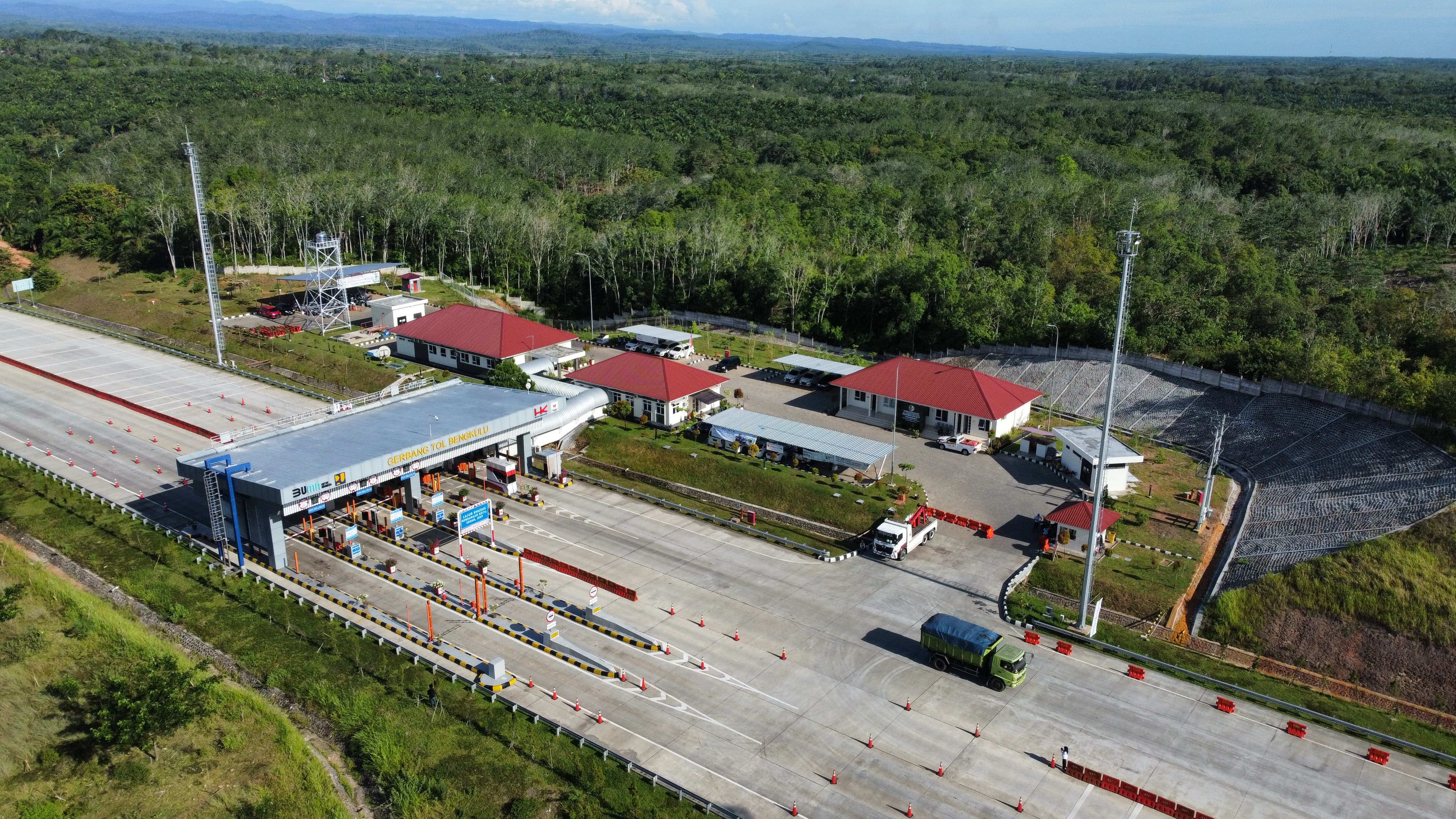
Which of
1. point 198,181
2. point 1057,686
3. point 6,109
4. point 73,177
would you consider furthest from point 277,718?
point 6,109

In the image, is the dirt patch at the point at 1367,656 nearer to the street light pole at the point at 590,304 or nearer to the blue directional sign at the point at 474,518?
the blue directional sign at the point at 474,518

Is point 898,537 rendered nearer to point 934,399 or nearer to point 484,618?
point 934,399

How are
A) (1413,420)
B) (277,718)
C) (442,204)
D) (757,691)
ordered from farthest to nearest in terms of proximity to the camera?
(442,204)
(1413,420)
(757,691)
(277,718)

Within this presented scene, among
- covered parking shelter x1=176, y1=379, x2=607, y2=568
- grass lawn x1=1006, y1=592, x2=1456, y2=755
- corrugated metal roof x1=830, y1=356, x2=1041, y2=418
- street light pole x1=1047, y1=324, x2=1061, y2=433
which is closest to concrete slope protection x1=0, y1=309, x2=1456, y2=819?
grass lawn x1=1006, y1=592, x2=1456, y2=755

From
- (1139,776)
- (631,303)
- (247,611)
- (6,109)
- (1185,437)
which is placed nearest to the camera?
(1139,776)

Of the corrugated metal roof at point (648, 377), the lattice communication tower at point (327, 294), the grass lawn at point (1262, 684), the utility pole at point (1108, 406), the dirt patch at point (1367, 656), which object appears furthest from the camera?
the lattice communication tower at point (327, 294)

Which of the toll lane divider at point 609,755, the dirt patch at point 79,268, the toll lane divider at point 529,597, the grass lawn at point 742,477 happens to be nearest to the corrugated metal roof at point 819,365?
the grass lawn at point 742,477

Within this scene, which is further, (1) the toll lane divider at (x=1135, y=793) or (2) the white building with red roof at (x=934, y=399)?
(2) the white building with red roof at (x=934, y=399)

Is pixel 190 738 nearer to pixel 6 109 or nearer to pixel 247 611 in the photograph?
pixel 247 611
